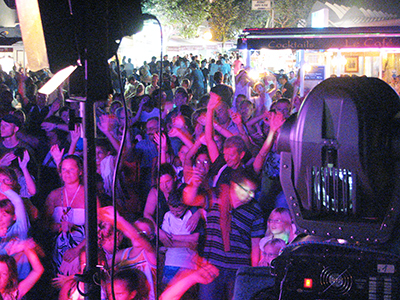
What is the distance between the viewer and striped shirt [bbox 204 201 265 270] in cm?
378

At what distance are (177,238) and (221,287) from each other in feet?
1.80

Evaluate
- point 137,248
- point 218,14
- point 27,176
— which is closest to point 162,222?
point 137,248

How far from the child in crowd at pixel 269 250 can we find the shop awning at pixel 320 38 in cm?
317

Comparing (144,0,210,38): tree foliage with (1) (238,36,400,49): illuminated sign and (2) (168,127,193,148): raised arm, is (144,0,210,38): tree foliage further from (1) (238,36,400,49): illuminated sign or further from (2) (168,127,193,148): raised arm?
(2) (168,127,193,148): raised arm

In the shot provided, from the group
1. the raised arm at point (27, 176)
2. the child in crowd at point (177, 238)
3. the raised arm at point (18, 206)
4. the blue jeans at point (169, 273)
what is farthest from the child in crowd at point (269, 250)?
the raised arm at point (27, 176)

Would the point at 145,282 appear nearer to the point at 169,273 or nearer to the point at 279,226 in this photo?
the point at 169,273

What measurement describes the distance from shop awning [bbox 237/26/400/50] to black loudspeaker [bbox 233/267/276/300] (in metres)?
4.69

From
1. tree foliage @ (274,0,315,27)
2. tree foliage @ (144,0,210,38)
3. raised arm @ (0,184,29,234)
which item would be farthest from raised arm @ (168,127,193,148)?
tree foliage @ (274,0,315,27)

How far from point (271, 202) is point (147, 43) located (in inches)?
952

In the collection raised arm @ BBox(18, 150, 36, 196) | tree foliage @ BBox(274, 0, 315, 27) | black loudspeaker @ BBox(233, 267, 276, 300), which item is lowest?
raised arm @ BBox(18, 150, 36, 196)

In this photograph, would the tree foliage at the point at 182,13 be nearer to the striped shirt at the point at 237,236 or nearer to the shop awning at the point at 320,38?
the shop awning at the point at 320,38

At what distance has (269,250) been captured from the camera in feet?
12.0

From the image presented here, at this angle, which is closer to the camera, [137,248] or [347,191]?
[347,191]

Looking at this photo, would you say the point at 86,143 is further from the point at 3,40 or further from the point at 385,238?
the point at 3,40
